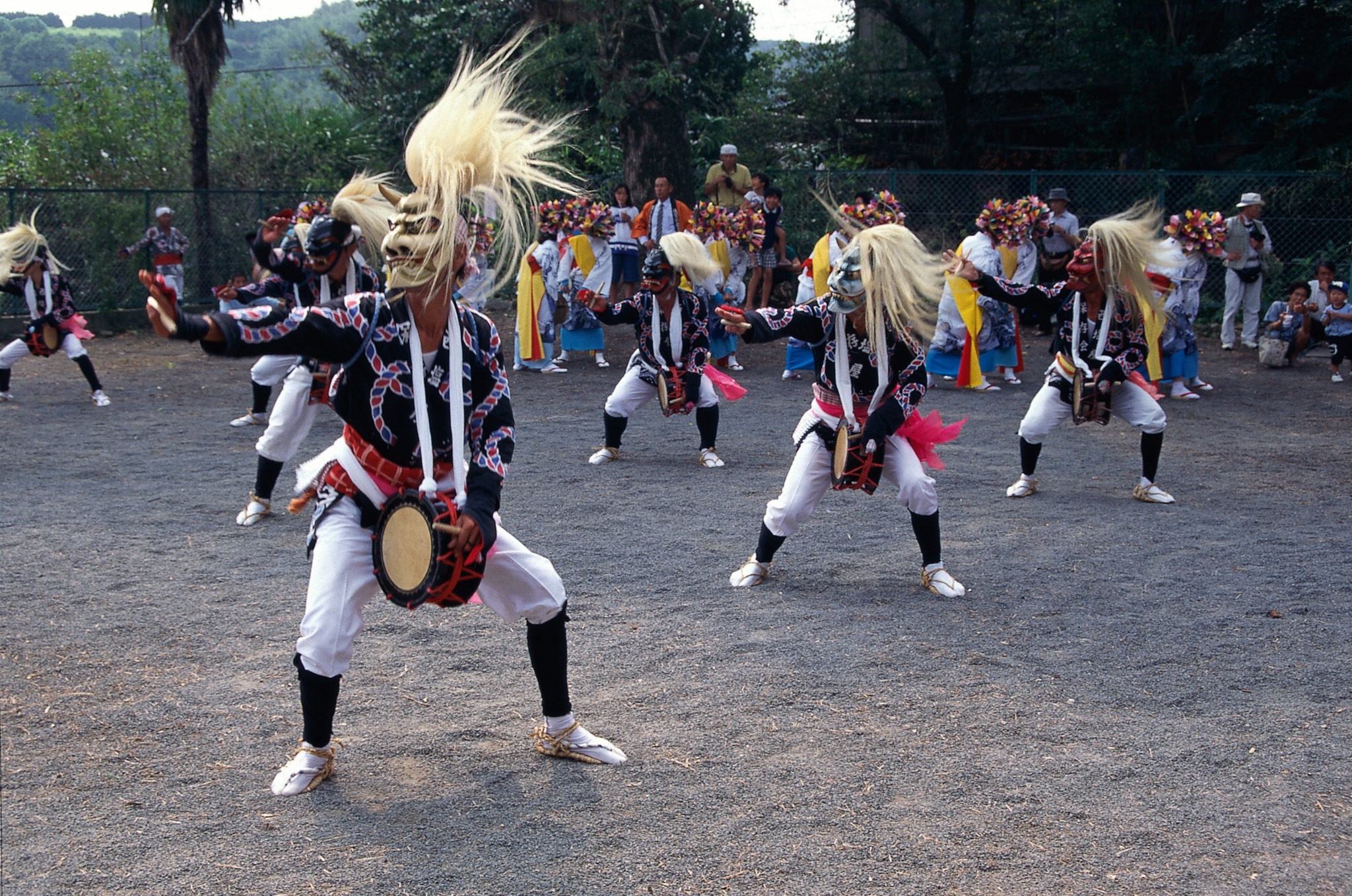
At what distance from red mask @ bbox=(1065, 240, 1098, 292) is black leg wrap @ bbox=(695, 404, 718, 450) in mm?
2774

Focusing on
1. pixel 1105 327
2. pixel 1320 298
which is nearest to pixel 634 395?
pixel 1105 327

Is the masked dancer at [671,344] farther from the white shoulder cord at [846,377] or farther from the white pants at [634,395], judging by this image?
the white shoulder cord at [846,377]

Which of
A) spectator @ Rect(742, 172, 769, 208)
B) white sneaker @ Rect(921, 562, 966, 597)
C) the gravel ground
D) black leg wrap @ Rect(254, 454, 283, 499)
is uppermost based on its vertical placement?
spectator @ Rect(742, 172, 769, 208)

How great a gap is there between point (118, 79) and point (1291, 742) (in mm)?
30593

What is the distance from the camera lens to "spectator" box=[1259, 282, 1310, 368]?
12.9m

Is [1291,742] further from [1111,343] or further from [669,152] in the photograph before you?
[669,152]

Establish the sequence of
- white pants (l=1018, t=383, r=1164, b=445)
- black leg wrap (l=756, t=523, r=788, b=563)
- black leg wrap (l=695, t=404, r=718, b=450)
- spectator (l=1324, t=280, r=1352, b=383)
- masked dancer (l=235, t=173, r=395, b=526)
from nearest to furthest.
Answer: black leg wrap (l=756, t=523, r=788, b=563), masked dancer (l=235, t=173, r=395, b=526), white pants (l=1018, t=383, r=1164, b=445), black leg wrap (l=695, t=404, r=718, b=450), spectator (l=1324, t=280, r=1352, b=383)

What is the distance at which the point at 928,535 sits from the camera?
18.3 feet

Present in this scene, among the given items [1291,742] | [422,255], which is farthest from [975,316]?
[422,255]

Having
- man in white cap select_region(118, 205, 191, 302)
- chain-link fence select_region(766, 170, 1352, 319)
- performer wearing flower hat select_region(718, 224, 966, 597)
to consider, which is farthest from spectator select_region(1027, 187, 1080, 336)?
man in white cap select_region(118, 205, 191, 302)

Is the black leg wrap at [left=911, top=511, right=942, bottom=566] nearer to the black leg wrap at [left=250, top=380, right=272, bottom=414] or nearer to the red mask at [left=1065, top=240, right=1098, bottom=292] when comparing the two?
the red mask at [left=1065, top=240, right=1098, bottom=292]

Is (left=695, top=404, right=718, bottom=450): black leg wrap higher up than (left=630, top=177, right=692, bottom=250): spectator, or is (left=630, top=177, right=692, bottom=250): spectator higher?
(left=630, top=177, right=692, bottom=250): spectator

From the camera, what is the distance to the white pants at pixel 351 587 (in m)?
3.38

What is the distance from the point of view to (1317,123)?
56.3 feet
